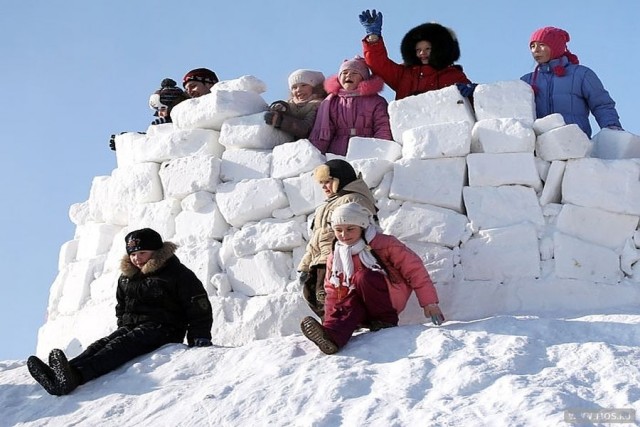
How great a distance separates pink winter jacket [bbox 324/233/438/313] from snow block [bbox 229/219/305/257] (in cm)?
92

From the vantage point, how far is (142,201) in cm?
691

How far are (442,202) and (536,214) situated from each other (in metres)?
0.58

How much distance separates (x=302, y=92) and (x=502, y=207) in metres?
1.92

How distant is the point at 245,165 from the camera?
6.51 meters

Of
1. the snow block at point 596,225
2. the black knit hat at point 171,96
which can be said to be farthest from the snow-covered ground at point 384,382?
the black knit hat at point 171,96

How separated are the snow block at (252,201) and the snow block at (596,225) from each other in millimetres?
1806

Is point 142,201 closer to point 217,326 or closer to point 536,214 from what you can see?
point 217,326

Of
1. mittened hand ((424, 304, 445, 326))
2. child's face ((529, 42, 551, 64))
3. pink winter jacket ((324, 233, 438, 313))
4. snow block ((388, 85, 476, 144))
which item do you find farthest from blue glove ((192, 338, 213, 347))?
child's face ((529, 42, 551, 64))

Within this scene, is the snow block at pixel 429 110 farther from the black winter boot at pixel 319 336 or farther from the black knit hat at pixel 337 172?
the black winter boot at pixel 319 336

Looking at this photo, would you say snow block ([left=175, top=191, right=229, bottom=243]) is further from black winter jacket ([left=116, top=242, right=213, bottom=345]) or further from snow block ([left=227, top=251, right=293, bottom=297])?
black winter jacket ([left=116, top=242, right=213, bottom=345])

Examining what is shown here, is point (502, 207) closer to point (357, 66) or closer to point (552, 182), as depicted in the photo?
point (552, 182)

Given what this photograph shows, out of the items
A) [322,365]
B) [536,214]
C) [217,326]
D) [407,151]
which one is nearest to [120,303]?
[217,326]

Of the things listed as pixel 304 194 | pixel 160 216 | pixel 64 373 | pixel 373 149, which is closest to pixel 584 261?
pixel 373 149

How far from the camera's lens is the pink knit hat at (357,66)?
6.58 meters
